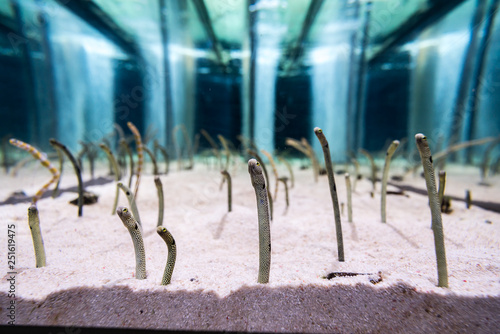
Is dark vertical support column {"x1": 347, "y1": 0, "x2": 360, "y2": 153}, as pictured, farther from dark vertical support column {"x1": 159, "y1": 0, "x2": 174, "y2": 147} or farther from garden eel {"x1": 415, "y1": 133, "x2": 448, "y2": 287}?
garden eel {"x1": 415, "y1": 133, "x2": 448, "y2": 287}

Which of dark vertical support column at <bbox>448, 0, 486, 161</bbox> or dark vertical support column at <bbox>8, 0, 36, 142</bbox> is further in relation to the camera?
dark vertical support column at <bbox>8, 0, 36, 142</bbox>

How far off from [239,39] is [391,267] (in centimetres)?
816

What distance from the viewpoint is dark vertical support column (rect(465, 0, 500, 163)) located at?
22.0ft

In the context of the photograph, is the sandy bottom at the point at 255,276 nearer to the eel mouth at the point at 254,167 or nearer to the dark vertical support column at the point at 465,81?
the eel mouth at the point at 254,167

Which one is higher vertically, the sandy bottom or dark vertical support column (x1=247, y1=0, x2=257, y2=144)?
dark vertical support column (x1=247, y1=0, x2=257, y2=144)

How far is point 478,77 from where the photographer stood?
7488 mm

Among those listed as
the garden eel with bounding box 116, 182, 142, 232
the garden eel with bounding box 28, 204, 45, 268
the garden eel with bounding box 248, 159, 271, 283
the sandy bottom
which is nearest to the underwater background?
the sandy bottom

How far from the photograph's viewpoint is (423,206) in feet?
9.16

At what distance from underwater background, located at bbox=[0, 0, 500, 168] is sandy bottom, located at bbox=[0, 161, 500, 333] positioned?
4.16 meters

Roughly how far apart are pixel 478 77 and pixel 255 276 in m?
10.2

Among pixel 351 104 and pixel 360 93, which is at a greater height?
pixel 360 93

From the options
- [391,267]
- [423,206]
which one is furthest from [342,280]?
[423,206]

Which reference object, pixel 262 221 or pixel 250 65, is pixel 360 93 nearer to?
pixel 250 65

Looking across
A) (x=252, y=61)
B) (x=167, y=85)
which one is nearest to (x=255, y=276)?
(x=252, y=61)
